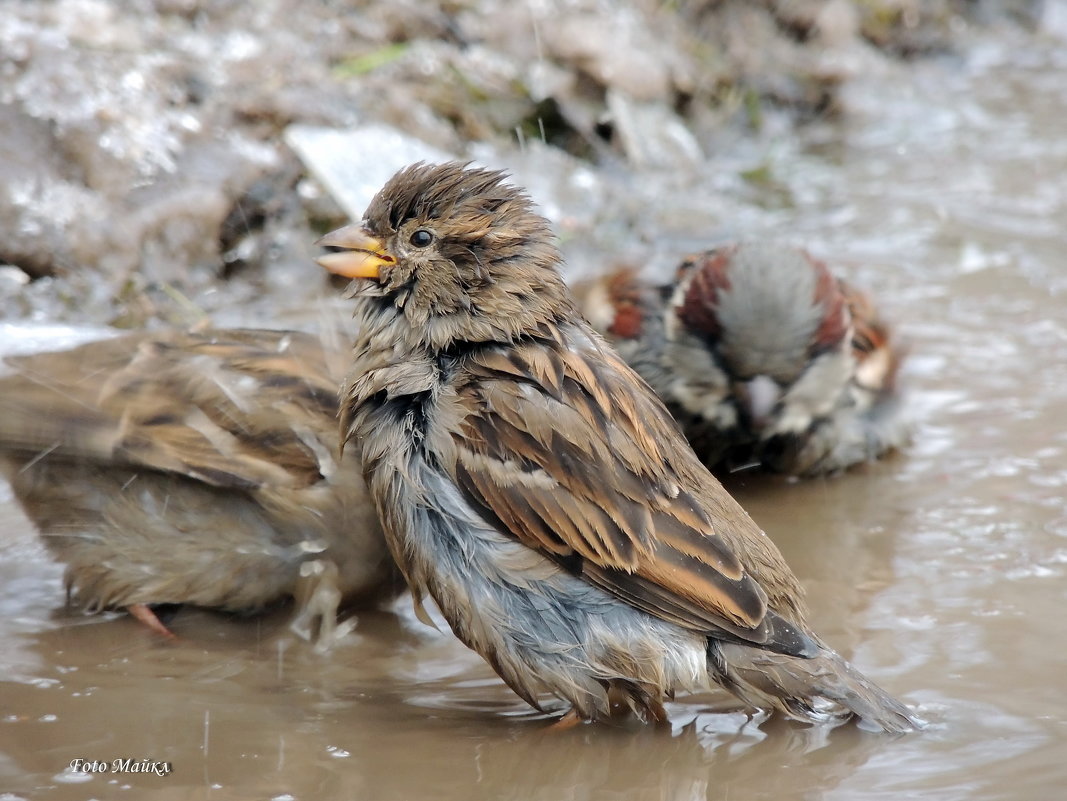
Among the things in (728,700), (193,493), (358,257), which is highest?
(358,257)

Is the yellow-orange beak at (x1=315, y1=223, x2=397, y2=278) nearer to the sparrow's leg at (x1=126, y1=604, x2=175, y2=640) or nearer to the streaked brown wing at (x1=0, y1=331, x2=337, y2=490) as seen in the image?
the streaked brown wing at (x1=0, y1=331, x2=337, y2=490)

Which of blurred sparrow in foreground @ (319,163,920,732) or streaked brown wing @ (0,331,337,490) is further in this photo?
streaked brown wing @ (0,331,337,490)

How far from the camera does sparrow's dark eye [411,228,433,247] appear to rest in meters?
3.05

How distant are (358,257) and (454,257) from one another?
0.23m

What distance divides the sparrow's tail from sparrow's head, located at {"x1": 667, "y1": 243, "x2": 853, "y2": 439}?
55.1 inches

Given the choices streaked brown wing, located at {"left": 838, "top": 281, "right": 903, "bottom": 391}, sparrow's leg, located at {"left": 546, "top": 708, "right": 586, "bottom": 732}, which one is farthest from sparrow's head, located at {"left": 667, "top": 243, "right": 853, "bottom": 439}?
sparrow's leg, located at {"left": 546, "top": 708, "right": 586, "bottom": 732}

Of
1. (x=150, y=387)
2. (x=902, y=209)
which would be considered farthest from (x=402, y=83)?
(x=150, y=387)

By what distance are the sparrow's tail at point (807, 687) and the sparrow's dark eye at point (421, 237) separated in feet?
3.61

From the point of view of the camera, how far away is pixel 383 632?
10.9 feet

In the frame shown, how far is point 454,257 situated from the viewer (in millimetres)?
3043

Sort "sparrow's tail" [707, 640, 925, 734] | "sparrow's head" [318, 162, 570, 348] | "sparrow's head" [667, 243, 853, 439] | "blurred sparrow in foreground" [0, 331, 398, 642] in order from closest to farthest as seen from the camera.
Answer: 1. "sparrow's tail" [707, 640, 925, 734]
2. "sparrow's head" [318, 162, 570, 348]
3. "blurred sparrow in foreground" [0, 331, 398, 642]
4. "sparrow's head" [667, 243, 853, 439]

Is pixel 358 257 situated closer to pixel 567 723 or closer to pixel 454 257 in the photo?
pixel 454 257

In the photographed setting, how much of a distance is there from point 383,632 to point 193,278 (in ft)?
7.58

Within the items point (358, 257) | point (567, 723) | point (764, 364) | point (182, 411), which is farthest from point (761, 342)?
point (182, 411)
